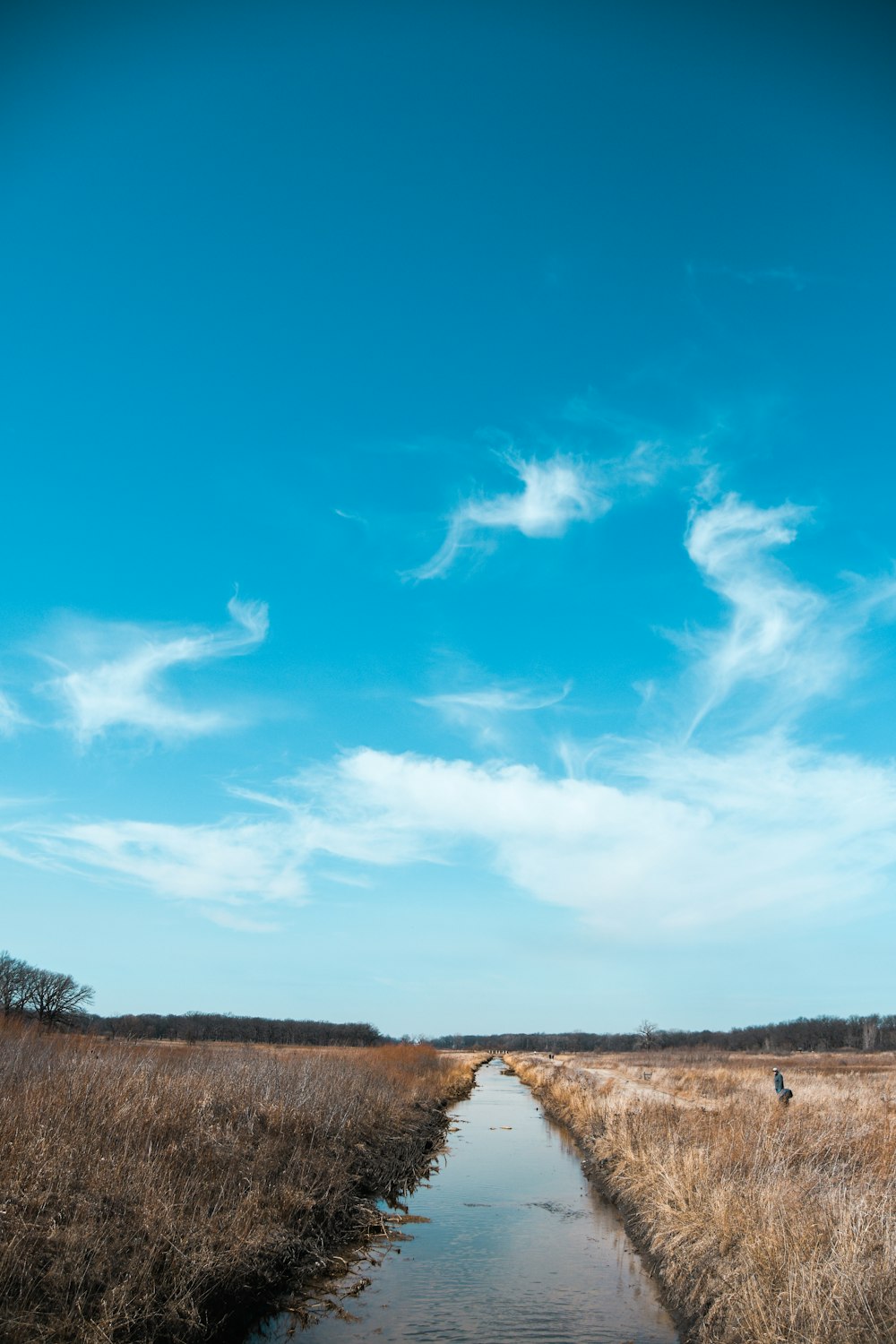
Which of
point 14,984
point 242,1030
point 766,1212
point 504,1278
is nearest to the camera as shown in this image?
point 766,1212

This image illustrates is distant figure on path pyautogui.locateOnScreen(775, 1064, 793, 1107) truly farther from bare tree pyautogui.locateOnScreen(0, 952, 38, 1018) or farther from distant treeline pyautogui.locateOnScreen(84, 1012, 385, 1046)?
distant treeline pyautogui.locateOnScreen(84, 1012, 385, 1046)

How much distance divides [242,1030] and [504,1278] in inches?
4741

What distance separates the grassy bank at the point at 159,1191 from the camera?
7777mm

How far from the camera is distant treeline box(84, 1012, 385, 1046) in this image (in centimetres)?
10731

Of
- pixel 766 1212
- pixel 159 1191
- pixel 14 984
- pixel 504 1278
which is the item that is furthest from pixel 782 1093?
pixel 14 984

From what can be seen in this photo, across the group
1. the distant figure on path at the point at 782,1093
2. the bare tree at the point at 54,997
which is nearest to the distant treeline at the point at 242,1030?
the bare tree at the point at 54,997

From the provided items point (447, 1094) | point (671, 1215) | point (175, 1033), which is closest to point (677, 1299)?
point (671, 1215)

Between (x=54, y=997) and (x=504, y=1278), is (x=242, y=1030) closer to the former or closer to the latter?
(x=54, y=997)

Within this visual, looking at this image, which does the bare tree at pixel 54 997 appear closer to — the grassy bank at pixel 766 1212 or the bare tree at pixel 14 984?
the bare tree at pixel 14 984

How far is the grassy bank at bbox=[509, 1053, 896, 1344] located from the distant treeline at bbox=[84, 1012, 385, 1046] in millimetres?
93152

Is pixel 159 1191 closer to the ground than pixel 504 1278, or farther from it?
farther from it

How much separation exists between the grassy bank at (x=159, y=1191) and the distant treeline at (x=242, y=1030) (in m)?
92.3

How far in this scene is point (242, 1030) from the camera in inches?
4695

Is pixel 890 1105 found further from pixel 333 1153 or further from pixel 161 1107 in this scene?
pixel 161 1107
